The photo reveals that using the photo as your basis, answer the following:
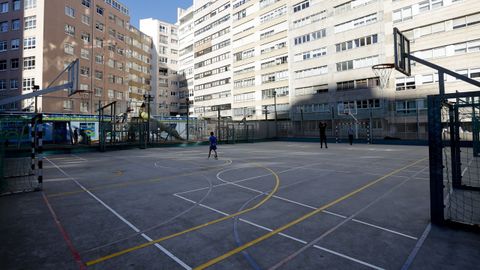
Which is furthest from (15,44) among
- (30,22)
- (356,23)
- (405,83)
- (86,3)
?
(405,83)

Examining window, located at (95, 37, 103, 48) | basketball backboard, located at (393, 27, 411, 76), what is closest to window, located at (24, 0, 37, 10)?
window, located at (95, 37, 103, 48)

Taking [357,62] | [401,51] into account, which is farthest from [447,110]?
[357,62]

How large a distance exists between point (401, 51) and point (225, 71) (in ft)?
206

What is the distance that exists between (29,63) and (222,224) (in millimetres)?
52844

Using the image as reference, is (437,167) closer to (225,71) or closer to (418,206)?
(418,206)

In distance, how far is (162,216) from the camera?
223 inches

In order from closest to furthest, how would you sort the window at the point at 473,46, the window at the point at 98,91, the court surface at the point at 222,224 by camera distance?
the court surface at the point at 222,224 < the window at the point at 473,46 < the window at the point at 98,91

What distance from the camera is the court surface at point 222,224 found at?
3.84 metres

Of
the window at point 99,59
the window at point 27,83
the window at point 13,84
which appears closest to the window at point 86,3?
the window at point 99,59

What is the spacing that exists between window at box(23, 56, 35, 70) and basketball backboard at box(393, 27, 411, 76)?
5292 cm

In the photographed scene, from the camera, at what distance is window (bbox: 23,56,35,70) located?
1684 inches

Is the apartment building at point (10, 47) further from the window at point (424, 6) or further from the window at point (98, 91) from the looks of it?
the window at point (424, 6)

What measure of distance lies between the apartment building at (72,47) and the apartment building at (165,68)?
76.6 ft

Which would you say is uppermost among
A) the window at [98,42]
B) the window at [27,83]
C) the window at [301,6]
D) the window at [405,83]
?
the window at [301,6]
